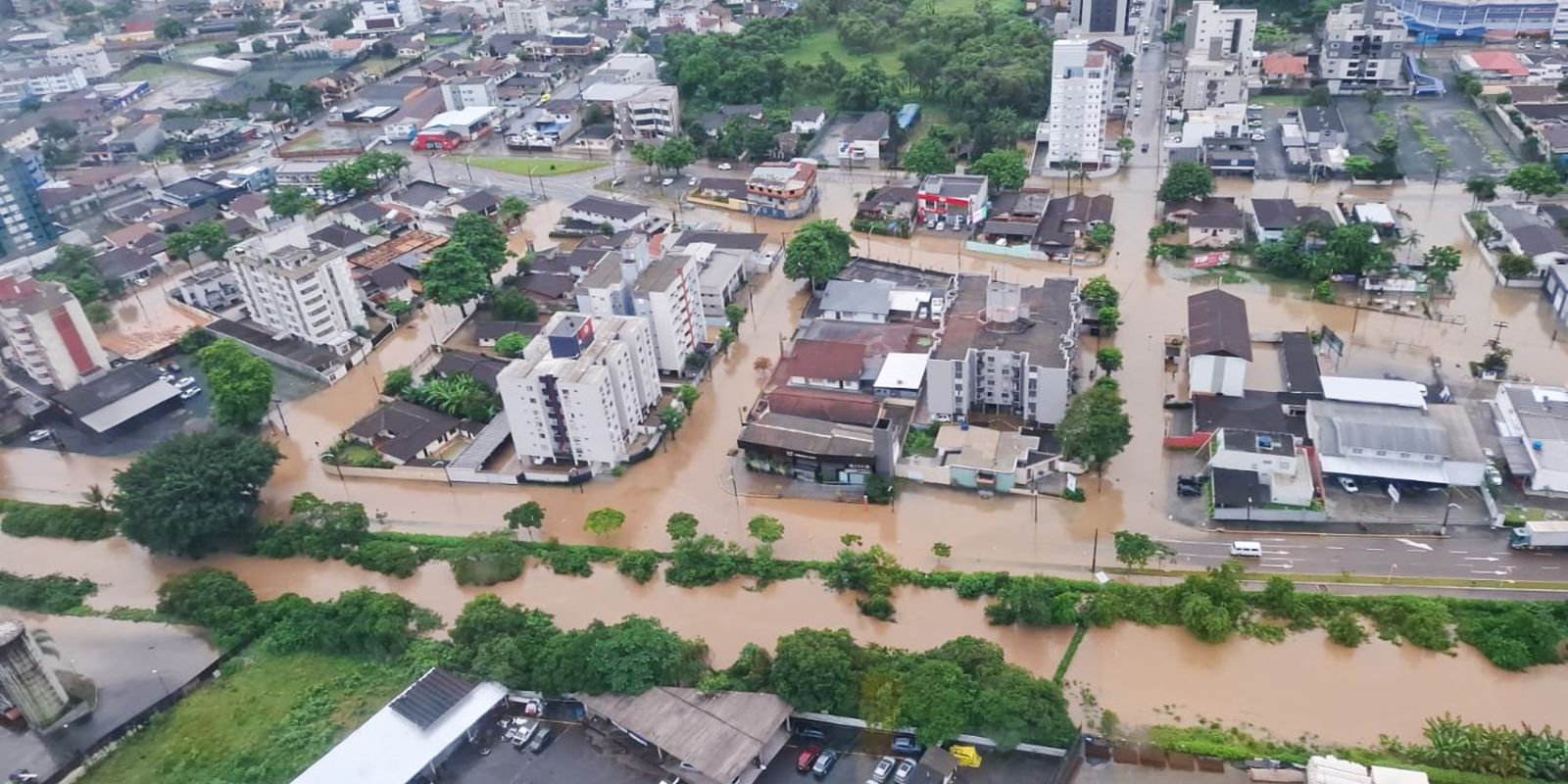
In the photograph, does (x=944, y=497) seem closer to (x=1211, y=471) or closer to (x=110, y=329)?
(x=1211, y=471)

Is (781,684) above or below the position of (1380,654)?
above

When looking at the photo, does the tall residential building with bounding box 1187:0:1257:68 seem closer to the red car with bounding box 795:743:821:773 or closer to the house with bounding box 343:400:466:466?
the house with bounding box 343:400:466:466

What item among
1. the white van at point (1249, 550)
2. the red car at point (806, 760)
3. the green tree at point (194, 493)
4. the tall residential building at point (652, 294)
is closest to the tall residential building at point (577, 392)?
the tall residential building at point (652, 294)

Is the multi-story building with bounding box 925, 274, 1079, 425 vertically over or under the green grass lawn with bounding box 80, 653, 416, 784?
over

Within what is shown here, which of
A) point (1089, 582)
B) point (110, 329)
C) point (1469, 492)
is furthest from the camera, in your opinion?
point (110, 329)

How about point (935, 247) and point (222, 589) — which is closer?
point (222, 589)

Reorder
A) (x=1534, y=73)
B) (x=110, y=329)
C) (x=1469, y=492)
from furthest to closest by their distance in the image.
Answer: (x=1534, y=73) < (x=110, y=329) < (x=1469, y=492)

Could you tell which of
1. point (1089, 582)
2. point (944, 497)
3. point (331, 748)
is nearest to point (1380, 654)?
point (1089, 582)

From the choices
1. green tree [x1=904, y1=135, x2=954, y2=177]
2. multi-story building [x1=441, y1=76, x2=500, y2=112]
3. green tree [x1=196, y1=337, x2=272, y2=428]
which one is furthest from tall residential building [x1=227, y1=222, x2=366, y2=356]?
green tree [x1=904, y1=135, x2=954, y2=177]
